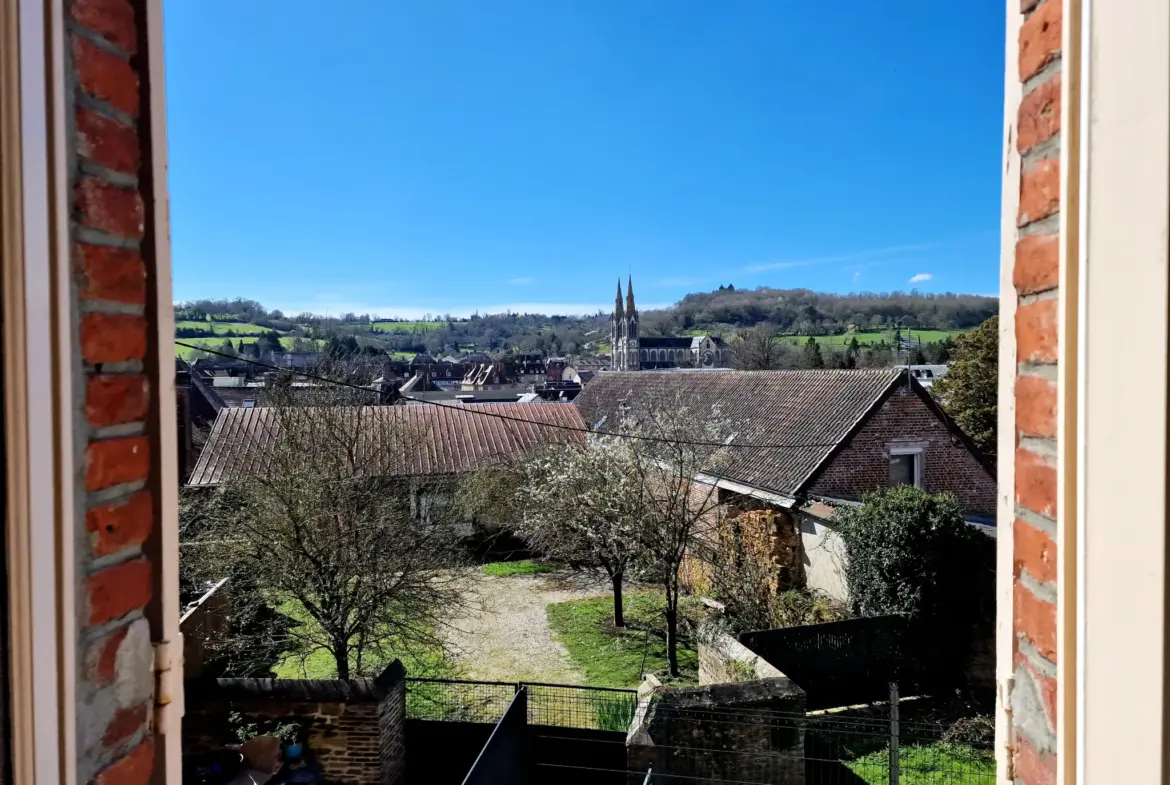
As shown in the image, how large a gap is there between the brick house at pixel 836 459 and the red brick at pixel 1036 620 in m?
11.4

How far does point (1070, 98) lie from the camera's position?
1.15m

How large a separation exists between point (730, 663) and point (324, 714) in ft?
13.8

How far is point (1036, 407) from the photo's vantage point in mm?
1299

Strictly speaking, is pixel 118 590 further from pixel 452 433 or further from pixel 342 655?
pixel 452 433

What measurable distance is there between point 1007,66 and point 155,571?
1940 mm

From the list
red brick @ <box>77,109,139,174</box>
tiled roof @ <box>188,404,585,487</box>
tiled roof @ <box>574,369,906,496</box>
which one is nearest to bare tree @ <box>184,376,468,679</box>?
tiled roof @ <box>188,404,585,487</box>

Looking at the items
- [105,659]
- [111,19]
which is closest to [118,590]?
[105,659]

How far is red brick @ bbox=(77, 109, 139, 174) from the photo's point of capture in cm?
130

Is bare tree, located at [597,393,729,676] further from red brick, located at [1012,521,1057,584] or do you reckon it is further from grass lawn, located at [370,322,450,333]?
grass lawn, located at [370,322,450,333]

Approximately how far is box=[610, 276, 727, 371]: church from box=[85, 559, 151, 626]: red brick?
244 ft

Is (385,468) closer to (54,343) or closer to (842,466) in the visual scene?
(842,466)

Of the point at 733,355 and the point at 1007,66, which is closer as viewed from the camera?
the point at 1007,66

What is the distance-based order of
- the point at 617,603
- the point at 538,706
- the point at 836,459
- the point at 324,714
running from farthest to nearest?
the point at 836,459 → the point at 617,603 → the point at 538,706 → the point at 324,714

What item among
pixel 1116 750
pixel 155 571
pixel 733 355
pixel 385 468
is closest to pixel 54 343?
pixel 155 571
